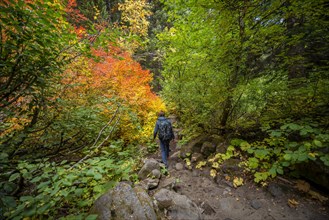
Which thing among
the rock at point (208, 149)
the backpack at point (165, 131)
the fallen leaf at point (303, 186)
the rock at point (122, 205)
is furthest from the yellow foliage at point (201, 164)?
the rock at point (122, 205)

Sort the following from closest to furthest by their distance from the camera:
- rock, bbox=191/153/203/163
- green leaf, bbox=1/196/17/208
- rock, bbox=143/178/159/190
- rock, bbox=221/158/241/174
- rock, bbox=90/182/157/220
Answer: green leaf, bbox=1/196/17/208 → rock, bbox=90/182/157/220 → rock, bbox=143/178/159/190 → rock, bbox=221/158/241/174 → rock, bbox=191/153/203/163

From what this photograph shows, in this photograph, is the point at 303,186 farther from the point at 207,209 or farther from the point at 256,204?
the point at 207,209

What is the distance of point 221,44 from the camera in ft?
14.6

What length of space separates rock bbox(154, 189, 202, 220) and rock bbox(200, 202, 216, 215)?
0.15m

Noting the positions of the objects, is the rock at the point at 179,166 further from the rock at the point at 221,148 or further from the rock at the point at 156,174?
the rock at the point at 221,148

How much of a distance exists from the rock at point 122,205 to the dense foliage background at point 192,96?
0.22 metres

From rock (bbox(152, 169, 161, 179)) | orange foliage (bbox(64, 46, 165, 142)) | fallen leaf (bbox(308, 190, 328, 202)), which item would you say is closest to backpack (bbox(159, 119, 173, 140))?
rock (bbox(152, 169, 161, 179))

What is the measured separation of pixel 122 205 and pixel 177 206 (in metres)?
1.20

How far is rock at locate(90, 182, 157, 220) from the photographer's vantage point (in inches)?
108

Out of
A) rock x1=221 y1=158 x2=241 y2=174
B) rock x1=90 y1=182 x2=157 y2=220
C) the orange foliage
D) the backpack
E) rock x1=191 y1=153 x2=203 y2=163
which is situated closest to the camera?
rock x1=90 y1=182 x2=157 y2=220

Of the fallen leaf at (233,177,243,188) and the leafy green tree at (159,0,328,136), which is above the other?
the leafy green tree at (159,0,328,136)

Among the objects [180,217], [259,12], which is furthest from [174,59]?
[180,217]

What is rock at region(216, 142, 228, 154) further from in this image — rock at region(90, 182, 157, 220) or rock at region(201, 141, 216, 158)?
rock at region(90, 182, 157, 220)

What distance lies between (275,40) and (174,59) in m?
3.74
